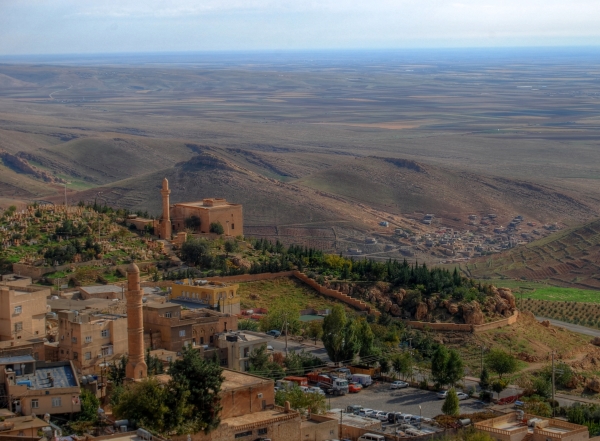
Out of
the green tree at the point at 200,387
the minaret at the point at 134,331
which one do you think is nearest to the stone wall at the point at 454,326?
the minaret at the point at 134,331

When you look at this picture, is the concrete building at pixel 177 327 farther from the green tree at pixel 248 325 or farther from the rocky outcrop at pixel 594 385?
the rocky outcrop at pixel 594 385

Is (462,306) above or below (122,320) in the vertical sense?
below

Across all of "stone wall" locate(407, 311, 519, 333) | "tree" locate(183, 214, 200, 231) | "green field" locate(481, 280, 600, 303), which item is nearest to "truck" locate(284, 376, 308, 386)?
"stone wall" locate(407, 311, 519, 333)

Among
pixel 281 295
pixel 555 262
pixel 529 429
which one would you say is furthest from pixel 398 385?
pixel 555 262

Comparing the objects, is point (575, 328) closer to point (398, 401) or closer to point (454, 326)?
point (454, 326)

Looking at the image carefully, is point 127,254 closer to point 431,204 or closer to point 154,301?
point 154,301

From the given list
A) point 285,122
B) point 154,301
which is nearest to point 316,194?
point 154,301
